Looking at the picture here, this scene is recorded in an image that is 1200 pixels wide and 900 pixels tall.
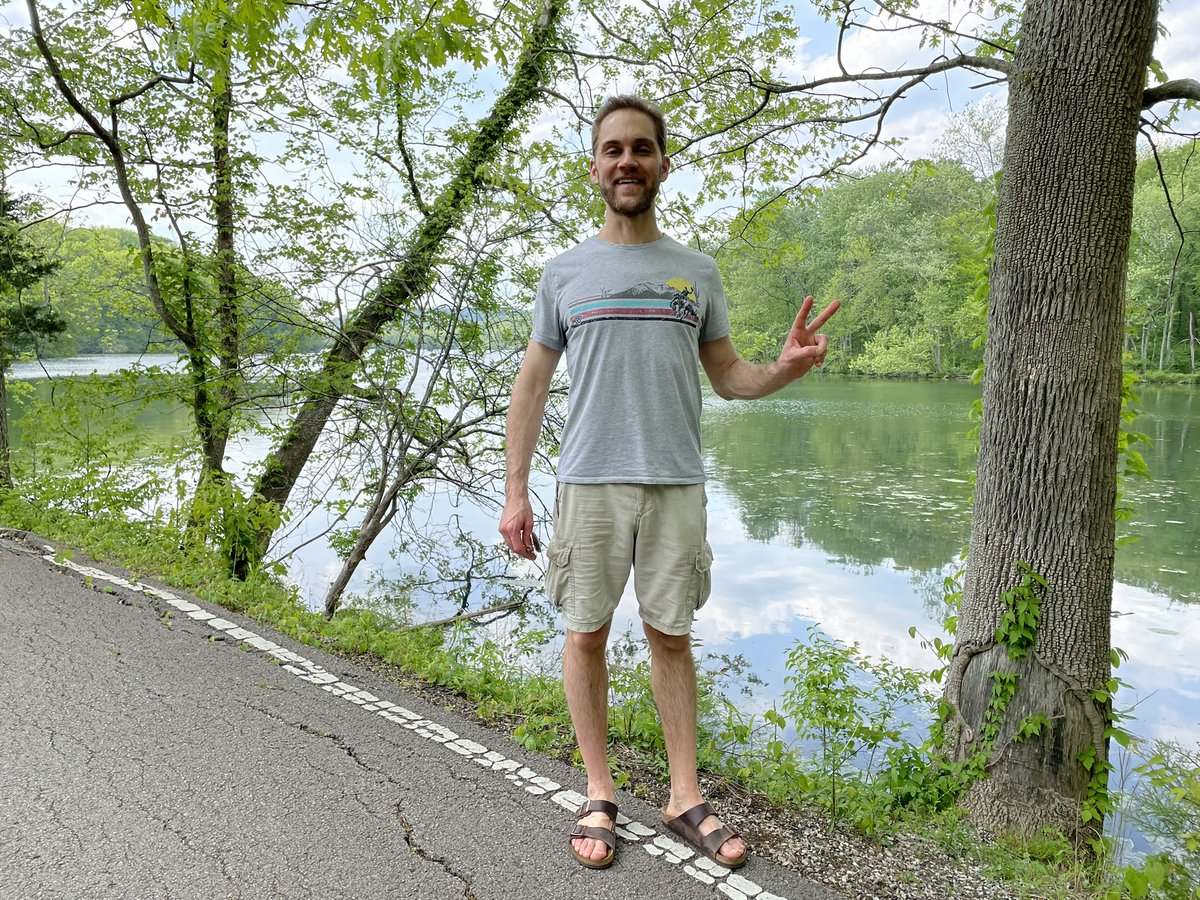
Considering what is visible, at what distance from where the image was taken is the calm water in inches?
255


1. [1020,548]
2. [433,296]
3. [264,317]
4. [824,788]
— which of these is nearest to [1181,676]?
[1020,548]

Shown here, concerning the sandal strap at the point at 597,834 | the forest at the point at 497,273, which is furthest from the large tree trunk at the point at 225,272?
the sandal strap at the point at 597,834

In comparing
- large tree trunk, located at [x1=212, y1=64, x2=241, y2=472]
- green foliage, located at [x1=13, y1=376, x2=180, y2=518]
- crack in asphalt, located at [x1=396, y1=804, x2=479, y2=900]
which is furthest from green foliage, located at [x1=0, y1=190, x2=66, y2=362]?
crack in asphalt, located at [x1=396, y1=804, x2=479, y2=900]

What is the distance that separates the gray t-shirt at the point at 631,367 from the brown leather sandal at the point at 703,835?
96 centimetres

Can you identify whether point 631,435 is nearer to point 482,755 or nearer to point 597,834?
point 597,834

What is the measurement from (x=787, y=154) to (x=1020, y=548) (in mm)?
3885

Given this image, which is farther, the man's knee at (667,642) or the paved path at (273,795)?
the man's knee at (667,642)

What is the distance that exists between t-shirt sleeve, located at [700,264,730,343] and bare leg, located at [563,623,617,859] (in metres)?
0.93

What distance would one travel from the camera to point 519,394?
7.67ft

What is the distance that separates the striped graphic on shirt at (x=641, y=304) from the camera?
85.8 inches

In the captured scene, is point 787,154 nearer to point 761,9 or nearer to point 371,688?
point 761,9

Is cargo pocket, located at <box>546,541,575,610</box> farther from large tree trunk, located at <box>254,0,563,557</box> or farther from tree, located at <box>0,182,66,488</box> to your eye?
tree, located at <box>0,182,66,488</box>

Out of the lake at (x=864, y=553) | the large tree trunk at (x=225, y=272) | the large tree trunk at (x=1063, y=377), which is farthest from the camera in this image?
the large tree trunk at (x=225, y=272)

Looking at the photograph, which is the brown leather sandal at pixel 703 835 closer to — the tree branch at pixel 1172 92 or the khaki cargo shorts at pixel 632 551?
the khaki cargo shorts at pixel 632 551
